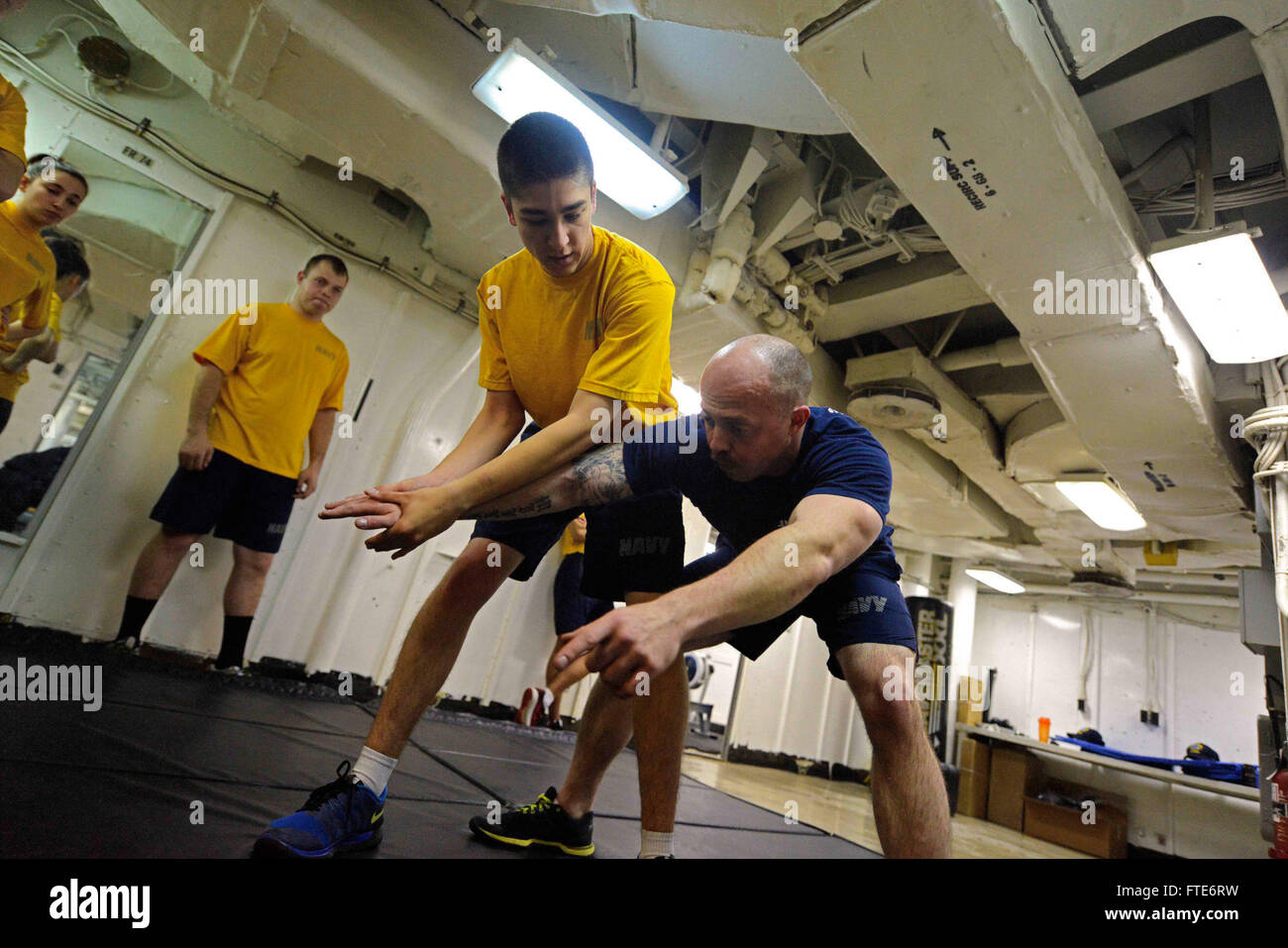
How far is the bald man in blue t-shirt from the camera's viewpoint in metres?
1.11

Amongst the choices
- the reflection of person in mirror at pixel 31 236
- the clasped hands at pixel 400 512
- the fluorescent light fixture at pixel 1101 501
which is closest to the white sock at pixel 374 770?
the clasped hands at pixel 400 512

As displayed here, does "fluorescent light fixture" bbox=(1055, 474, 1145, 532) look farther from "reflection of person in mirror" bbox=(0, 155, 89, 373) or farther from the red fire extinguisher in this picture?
"reflection of person in mirror" bbox=(0, 155, 89, 373)

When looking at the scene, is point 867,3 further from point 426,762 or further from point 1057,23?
point 426,762

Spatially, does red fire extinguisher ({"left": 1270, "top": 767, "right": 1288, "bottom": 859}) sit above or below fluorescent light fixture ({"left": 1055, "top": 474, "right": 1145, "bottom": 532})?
below

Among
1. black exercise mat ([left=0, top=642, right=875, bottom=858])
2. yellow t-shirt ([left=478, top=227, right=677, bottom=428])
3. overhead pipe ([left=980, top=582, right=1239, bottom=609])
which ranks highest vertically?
overhead pipe ([left=980, top=582, right=1239, bottom=609])

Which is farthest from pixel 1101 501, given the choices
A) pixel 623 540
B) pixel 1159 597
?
pixel 623 540

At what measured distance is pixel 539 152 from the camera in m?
1.26

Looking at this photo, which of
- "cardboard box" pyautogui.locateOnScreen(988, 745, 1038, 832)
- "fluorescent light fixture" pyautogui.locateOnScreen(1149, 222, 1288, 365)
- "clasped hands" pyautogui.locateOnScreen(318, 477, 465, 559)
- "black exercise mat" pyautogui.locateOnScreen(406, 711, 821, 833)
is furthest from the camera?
"cardboard box" pyautogui.locateOnScreen(988, 745, 1038, 832)

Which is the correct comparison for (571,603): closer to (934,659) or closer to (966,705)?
(934,659)

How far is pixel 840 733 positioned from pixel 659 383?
6665mm

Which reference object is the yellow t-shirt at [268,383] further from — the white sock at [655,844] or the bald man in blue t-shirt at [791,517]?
the white sock at [655,844]

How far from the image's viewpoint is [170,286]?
118 inches

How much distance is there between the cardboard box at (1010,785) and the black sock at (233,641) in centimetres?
695

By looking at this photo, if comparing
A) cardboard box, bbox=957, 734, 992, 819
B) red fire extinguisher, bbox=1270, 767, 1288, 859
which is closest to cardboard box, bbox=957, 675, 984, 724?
cardboard box, bbox=957, 734, 992, 819
